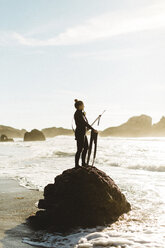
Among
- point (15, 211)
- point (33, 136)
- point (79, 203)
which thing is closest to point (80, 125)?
point (79, 203)

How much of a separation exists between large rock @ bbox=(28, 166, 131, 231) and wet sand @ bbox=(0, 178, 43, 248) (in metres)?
0.41

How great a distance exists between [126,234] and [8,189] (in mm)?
6141

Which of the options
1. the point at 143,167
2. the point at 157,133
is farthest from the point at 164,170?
the point at 157,133

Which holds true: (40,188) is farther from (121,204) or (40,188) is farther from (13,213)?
(121,204)

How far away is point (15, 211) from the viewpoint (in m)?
7.66

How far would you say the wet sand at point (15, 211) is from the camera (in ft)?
18.4

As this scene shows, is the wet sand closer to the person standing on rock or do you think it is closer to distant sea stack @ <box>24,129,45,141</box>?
the person standing on rock

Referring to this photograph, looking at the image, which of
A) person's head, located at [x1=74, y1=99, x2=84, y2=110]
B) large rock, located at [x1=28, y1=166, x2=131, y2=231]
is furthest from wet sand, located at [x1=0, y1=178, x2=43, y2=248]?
person's head, located at [x1=74, y1=99, x2=84, y2=110]

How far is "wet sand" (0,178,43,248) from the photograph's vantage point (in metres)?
5.60

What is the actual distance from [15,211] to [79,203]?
2.04m

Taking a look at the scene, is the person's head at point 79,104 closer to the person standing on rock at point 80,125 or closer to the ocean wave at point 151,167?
the person standing on rock at point 80,125

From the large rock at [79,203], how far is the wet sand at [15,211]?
1.33 feet

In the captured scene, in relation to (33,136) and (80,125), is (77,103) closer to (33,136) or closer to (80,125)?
(80,125)

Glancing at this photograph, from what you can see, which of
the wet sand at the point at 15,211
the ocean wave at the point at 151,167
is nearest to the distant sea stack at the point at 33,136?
the ocean wave at the point at 151,167
